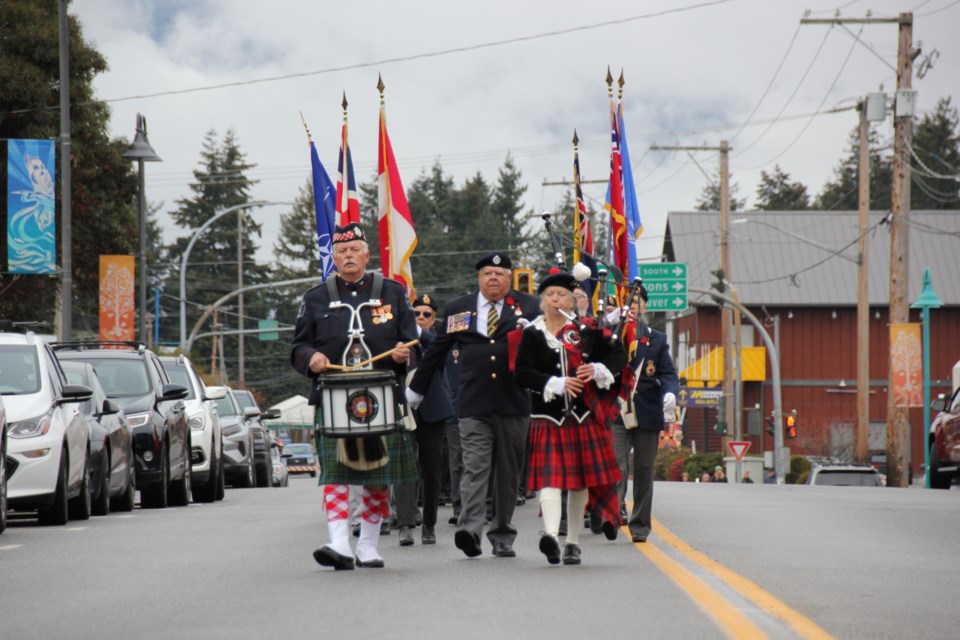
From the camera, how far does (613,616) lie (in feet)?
26.0

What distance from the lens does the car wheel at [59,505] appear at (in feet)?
49.5

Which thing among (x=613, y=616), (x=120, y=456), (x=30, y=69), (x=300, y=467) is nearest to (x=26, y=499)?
(x=120, y=456)

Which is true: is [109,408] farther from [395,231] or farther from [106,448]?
[395,231]

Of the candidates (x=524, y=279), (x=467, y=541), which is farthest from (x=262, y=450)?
(x=467, y=541)

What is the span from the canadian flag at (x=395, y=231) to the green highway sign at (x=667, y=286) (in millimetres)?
31482

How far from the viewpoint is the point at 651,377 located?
1359 centimetres

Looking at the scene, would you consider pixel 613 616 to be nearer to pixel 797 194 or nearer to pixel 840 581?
pixel 840 581

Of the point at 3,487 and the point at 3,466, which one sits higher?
the point at 3,466

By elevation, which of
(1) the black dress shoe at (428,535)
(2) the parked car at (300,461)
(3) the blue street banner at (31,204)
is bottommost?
(2) the parked car at (300,461)

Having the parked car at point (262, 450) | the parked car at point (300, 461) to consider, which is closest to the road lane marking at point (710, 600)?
the parked car at point (262, 450)

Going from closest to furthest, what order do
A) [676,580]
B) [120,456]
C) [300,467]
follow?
[676,580] < [120,456] < [300,467]

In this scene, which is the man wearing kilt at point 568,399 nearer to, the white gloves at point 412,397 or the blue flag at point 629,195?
the white gloves at point 412,397

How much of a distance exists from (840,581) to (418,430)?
4.24 metres

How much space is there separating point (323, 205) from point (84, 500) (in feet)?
26.6
